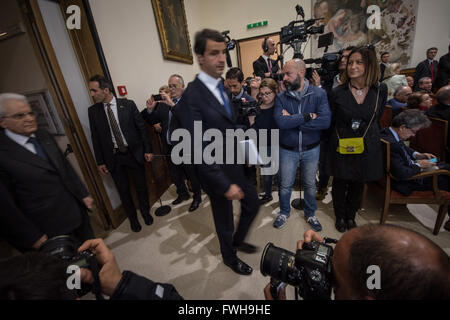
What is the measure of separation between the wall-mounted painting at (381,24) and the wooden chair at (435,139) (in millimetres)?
4312

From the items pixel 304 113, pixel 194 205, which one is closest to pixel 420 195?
pixel 304 113

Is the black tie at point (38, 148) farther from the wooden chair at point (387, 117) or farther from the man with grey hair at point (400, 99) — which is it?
the man with grey hair at point (400, 99)

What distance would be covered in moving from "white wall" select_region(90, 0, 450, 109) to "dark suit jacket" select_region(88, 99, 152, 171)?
2.22 ft

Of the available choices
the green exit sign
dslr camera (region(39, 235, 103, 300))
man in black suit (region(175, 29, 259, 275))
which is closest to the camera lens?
man in black suit (region(175, 29, 259, 275))

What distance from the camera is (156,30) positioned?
3195 millimetres

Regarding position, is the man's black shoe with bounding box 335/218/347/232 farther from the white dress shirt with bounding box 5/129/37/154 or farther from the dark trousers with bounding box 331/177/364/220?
the white dress shirt with bounding box 5/129/37/154

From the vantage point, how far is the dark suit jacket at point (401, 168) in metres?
1.65

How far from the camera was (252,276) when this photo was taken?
160 centimetres

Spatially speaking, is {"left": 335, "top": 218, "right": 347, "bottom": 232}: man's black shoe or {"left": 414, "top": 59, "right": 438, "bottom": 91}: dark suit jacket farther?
{"left": 414, "top": 59, "right": 438, "bottom": 91}: dark suit jacket

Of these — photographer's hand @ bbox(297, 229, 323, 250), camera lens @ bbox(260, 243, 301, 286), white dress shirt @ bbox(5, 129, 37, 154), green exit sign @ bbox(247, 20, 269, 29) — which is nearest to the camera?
camera lens @ bbox(260, 243, 301, 286)

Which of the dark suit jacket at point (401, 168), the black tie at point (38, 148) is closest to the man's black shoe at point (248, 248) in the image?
the dark suit jacket at point (401, 168)

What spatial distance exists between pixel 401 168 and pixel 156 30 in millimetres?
3884

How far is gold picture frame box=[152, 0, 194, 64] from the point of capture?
3213mm

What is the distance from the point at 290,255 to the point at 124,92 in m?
2.66
